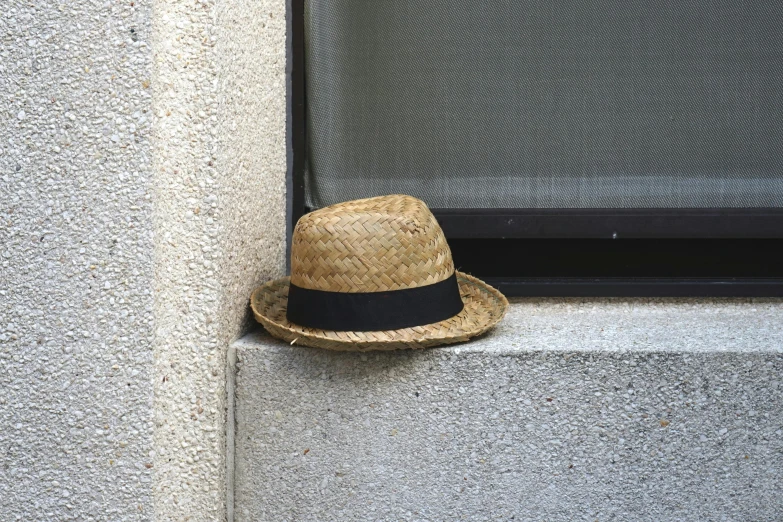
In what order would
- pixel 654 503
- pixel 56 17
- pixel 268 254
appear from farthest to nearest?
pixel 268 254 < pixel 654 503 < pixel 56 17

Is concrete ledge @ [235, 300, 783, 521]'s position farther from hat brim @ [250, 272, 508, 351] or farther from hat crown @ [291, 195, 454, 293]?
hat crown @ [291, 195, 454, 293]

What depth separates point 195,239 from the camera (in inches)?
65.2

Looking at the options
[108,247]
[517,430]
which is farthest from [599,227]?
[108,247]

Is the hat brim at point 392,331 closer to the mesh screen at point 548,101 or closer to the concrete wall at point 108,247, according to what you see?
the concrete wall at point 108,247

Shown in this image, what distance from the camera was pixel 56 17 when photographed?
5.10 feet

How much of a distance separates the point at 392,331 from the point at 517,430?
386 mm

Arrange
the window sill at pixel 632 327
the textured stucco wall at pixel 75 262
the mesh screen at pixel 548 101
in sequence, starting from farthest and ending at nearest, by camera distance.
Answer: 1. the mesh screen at pixel 548 101
2. the window sill at pixel 632 327
3. the textured stucco wall at pixel 75 262

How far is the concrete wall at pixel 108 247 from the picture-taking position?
1560 millimetres

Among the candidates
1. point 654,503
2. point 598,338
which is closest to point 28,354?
point 598,338

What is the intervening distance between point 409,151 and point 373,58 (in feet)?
0.96

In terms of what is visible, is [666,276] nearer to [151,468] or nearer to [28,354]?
[151,468]

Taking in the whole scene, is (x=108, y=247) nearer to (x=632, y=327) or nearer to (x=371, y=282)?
(x=371, y=282)

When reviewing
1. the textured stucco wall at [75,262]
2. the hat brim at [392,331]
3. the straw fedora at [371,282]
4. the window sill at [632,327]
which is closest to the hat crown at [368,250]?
the straw fedora at [371,282]

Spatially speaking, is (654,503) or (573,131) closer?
(654,503)
